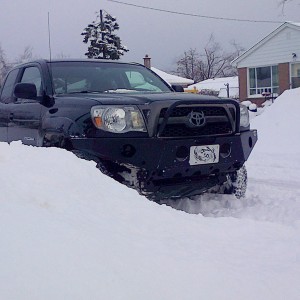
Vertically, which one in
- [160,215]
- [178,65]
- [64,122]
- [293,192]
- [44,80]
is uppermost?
[178,65]

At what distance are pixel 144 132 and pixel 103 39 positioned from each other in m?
31.9

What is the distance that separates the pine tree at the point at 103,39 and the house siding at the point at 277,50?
32.9ft

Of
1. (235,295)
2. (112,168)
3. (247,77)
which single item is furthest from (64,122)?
(247,77)

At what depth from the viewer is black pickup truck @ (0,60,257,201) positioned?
396 cm

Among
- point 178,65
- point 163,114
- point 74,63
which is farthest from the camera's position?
point 178,65

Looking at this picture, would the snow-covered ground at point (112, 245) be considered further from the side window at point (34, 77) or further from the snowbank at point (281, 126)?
the snowbank at point (281, 126)

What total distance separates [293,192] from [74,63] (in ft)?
9.60

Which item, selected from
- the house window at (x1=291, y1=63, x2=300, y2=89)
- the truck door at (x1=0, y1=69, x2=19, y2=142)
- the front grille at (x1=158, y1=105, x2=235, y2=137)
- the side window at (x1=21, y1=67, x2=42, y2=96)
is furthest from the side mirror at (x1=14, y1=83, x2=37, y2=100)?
the house window at (x1=291, y1=63, x2=300, y2=89)

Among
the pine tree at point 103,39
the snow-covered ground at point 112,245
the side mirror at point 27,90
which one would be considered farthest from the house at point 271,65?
the snow-covered ground at point 112,245

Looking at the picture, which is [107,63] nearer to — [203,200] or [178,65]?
[203,200]

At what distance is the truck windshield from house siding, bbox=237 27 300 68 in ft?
78.2

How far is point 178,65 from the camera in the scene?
76062 millimetres

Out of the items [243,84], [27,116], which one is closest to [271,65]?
[243,84]

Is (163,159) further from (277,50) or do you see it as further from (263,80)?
(263,80)
